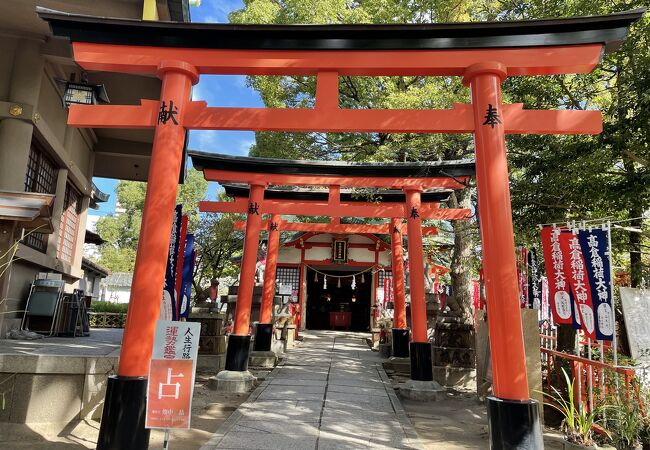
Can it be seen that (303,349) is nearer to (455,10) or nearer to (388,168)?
(388,168)

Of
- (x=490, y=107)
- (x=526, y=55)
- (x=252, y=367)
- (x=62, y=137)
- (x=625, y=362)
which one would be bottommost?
(x=252, y=367)

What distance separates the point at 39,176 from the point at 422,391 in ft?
29.5

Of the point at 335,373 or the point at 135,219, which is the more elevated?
the point at 135,219

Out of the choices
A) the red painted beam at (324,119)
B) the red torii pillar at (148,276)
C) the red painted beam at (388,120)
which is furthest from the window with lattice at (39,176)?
the red painted beam at (388,120)

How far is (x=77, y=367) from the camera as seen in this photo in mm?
5531

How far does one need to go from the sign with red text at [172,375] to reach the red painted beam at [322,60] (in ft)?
10.9

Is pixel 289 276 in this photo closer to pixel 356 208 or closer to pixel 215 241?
pixel 215 241

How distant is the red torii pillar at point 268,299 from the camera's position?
485 inches

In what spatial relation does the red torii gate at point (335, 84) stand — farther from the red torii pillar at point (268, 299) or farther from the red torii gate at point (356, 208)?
the red torii pillar at point (268, 299)

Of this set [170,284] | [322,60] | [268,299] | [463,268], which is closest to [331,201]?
[268,299]

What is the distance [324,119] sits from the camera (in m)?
5.47

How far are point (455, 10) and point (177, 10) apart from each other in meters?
7.73

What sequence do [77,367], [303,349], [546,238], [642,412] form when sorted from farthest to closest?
[303,349], [546,238], [77,367], [642,412]

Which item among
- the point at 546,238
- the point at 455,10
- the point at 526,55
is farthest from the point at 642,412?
the point at 455,10
